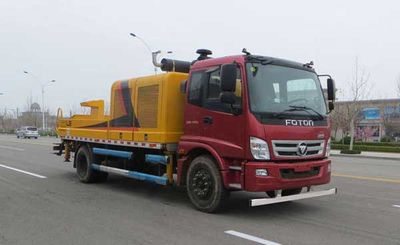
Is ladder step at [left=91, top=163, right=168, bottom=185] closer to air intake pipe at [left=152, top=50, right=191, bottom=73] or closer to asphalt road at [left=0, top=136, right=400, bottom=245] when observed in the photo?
asphalt road at [left=0, top=136, right=400, bottom=245]

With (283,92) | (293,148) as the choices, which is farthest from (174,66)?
(293,148)

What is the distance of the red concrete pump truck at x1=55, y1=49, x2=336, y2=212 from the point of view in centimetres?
736

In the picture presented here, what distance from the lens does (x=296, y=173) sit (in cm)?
768

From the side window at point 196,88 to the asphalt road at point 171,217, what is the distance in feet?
6.62

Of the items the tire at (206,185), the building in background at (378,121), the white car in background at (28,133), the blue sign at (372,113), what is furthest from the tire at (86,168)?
the white car in background at (28,133)

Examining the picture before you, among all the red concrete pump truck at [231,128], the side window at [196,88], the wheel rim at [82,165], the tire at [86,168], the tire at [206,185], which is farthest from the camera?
the wheel rim at [82,165]

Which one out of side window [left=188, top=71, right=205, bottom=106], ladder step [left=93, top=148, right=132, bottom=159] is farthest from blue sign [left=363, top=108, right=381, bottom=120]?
side window [left=188, top=71, right=205, bottom=106]

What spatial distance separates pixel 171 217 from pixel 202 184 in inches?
33.8

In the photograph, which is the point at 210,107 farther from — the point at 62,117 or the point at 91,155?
the point at 62,117

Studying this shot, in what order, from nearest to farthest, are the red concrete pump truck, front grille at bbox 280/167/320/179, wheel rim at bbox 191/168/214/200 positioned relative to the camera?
the red concrete pump truck
front grille at bbox 280/167/320/179
wheel rim at bbox 191/168/214/200

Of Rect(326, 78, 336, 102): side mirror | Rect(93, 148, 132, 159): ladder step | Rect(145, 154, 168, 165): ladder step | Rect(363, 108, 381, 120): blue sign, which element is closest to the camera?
Rect(326, 78, 336, 102): side mirror

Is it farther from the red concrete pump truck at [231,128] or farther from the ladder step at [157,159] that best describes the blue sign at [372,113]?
the ladder step at [157,159]

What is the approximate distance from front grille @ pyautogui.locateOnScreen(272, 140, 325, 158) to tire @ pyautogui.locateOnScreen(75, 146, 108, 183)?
237 inches

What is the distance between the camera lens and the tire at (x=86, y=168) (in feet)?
38.8
